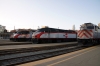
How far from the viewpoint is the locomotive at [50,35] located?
98.9ft

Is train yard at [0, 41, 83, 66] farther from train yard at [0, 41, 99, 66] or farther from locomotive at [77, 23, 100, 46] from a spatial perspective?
locomotive at [77, 23, 100, 46]

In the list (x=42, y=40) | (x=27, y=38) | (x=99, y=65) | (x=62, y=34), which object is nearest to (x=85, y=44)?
(x=42, y=40)

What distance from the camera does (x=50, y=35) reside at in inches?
1262

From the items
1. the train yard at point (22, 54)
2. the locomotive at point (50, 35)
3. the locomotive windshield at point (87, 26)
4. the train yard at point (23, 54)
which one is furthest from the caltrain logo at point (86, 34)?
the locomotive at point (50, 35)

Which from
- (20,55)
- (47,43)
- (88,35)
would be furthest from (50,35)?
(20,55)

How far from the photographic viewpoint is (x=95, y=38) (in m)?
24.0

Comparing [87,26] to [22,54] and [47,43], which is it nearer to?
[47,43]

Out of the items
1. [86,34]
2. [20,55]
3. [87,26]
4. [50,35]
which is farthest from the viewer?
[50,35]

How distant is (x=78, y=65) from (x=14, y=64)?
354 cm

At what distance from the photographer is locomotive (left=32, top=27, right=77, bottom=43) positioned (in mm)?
30133

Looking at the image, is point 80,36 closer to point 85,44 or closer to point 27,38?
point 85,44

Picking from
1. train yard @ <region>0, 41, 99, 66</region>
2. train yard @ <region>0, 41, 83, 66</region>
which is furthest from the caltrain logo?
train yard @ <region>0, 41, 83, 66</region>

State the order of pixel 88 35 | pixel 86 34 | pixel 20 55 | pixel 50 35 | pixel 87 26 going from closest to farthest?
pixel 20 55
pixel 88 35
pixel 86 34
pixel 87 26
pixel 50 35

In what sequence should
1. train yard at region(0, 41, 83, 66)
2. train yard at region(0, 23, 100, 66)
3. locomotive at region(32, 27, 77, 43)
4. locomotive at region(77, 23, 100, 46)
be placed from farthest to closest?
locomotive at region(32, 27, 77, 43)
locomotive at region(77, 23, 100, 46)
train yard at region(0, 23, 100, 66)
train yard at region(0, 41, 83, 66)
